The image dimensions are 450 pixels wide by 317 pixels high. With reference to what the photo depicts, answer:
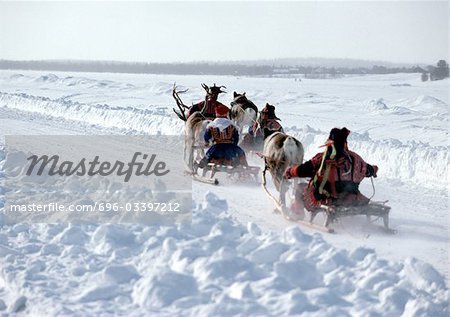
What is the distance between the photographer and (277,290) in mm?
6289

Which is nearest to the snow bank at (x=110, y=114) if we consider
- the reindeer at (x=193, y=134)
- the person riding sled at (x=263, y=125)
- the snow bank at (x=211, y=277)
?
the person riding sled at (x=263, y=125)

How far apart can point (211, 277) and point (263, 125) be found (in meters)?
7.85

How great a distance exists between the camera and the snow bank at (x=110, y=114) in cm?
2303

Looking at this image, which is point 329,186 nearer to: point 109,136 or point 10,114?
point 109,136

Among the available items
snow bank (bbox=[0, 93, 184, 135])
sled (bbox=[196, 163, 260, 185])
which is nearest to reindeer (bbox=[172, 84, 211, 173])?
Result: sled (bbox=[196, 163, 260, 185])

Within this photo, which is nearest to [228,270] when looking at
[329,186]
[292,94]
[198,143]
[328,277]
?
[328,277]

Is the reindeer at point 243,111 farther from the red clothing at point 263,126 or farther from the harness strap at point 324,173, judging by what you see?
the harness strap at point 324,173

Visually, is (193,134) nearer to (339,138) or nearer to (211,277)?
(339,138)

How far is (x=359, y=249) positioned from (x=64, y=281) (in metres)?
3.54

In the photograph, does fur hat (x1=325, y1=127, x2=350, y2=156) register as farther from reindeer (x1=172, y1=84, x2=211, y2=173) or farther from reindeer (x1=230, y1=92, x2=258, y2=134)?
reindeer (x1=230, y1=92, x2=258, y2=134)

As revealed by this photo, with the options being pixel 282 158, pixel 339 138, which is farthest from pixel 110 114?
pixel 339 138

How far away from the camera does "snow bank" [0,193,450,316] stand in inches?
237

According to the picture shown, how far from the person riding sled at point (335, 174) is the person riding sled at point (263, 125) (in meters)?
4.57

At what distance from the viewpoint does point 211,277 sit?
259 inches
